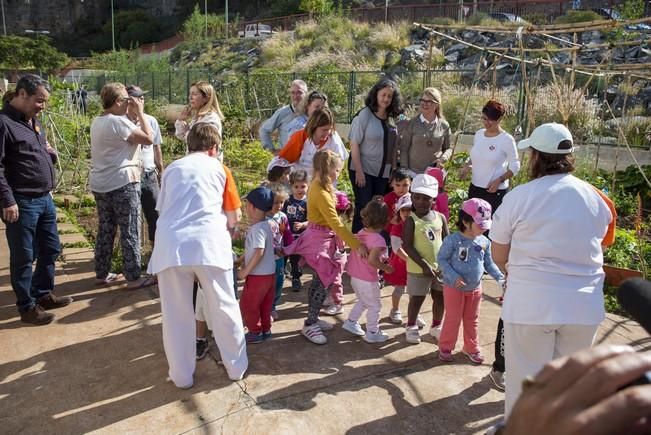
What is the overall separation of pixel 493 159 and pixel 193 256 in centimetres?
307

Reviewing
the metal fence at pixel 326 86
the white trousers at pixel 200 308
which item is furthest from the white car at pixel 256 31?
the white trousers at pixel 200 308

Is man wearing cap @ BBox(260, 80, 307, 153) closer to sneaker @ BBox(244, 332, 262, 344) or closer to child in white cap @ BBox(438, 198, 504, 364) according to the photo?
sneaker @ BBox(244, 332, 262, 344)

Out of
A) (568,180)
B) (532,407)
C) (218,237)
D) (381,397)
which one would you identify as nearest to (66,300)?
(218,237)

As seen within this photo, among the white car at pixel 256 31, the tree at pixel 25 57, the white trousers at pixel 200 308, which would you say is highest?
the white car at pixel 256 31

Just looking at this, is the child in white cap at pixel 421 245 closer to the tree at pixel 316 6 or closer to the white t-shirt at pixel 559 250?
the white t-shirt at pixel 559 250

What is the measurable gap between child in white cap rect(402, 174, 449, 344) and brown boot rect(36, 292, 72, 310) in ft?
9.36

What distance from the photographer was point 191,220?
324cm

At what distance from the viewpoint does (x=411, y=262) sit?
4082 millimetres

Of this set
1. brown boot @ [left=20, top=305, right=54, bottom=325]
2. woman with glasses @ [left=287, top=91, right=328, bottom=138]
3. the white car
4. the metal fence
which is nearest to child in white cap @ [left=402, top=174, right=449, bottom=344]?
woman with glasses @ [left=287, top=91, right=328, bottom=138]

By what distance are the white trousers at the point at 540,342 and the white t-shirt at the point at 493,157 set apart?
2705mm

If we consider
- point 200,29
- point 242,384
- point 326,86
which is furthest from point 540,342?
point 200,29

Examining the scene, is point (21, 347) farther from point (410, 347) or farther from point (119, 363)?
point (410, 347)

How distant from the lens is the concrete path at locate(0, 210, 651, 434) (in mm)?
3148

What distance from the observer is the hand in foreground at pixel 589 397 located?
2.23 ft
